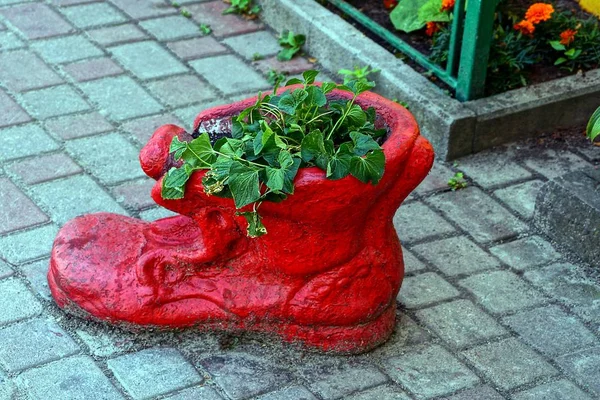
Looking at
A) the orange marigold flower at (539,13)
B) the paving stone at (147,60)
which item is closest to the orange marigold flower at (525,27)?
the orange marigold flower at (539,13)

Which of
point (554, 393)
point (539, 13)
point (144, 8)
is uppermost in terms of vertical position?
point (539, 13)

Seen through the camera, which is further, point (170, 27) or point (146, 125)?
point (170, 27)

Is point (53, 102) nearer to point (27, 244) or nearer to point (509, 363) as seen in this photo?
point (27, 244)

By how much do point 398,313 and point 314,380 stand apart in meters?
0.50

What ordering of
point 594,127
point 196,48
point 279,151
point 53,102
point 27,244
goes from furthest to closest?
1. point 196,48
2. point 53,102
3. point 27,244
4. point 594,127
5. point 279,151

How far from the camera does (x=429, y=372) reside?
346 cm

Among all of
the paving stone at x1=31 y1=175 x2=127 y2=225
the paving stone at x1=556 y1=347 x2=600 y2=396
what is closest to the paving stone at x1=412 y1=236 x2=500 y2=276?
the paving stone at x1=556 y1=347 x2=600 y2=396

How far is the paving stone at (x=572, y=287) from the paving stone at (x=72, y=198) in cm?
171

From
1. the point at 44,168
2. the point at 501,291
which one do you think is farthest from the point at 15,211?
the point at 501,291

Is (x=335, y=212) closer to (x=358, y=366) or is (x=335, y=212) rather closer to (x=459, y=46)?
(x=358, y=366)

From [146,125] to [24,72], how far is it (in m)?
0.82

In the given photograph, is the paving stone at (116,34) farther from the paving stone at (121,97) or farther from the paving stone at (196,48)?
the paving stone at (121,97)

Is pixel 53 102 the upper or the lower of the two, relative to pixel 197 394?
upper

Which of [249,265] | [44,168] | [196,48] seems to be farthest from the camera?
[196,48]
